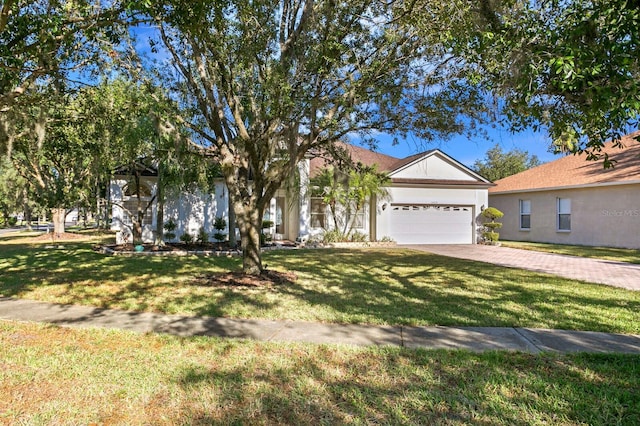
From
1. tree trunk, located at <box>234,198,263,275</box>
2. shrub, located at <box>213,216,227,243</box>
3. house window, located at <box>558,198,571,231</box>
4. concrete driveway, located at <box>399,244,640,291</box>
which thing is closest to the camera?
tree trunk, located at <box>234,198,263,275</box>

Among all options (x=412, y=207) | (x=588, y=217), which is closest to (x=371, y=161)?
(x=412, y=207)

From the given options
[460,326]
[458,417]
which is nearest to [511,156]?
[460,326]

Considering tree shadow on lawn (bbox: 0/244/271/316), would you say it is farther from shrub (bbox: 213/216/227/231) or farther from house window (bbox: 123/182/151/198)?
house window (bbox: 123/182/151/198)

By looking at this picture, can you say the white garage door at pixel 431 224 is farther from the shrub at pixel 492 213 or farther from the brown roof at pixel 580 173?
the brown roof at pixel 580 173

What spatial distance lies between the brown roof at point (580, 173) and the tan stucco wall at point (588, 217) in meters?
0.45

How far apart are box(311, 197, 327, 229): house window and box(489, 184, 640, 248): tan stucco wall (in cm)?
1178

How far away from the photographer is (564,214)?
19938 millimetres

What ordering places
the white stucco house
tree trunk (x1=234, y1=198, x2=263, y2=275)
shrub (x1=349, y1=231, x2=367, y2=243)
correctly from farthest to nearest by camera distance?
shrub (x1=349, y1=231, x2=367, y2=243) < the white stucco house < tree trunk (x1=234, y1=198, x2=263, y2=275)

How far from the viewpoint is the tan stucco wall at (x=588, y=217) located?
17062 mm

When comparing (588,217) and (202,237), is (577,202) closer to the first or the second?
(588,217)

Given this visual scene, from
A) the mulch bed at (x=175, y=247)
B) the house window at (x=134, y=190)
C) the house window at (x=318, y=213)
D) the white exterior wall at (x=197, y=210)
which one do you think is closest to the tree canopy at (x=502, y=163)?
the house window at (x=318, y=213)

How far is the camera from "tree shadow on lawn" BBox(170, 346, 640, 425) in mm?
3025

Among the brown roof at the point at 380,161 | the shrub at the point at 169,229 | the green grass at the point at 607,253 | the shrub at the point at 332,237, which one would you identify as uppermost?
the brown roof at the point at 380,161

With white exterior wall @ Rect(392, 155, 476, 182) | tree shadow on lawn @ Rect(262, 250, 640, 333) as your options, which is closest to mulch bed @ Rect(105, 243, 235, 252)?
tree shadow on lawn @ Rect(262, 250, 640, 333)
